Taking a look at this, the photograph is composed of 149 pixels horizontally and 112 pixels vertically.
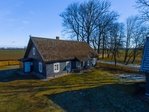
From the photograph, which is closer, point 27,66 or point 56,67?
point 56,67

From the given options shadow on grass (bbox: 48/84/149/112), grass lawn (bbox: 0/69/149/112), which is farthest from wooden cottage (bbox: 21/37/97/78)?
shadow on grass (bbox: 48/84/149/112)

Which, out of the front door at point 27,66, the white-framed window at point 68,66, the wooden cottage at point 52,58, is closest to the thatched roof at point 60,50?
the wooden cottage at point 52,58

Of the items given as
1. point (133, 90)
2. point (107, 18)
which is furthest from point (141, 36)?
point (133, 90)

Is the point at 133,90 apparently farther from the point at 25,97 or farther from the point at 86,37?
the point at 86,37

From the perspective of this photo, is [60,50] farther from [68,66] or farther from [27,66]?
[27,66]

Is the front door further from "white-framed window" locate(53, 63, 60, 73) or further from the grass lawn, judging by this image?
the grass lawn

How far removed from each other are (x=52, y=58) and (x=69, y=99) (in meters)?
12.4

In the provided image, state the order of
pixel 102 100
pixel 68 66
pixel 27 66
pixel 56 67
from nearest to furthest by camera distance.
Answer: pixel 102 100, pixel 56 67, pixel 27 66, pixel 68 66

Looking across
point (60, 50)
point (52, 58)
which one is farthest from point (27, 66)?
point (60, 50)

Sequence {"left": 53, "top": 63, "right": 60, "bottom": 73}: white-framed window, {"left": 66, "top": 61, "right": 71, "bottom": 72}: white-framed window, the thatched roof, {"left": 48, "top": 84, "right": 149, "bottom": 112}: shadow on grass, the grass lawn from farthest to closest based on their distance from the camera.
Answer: {"left": 66, "top": 61, "right": 71, "bottom": 72}: white-framed window
{"left": 53, "top": 63, "right": 60, "bottom": 73}: white-framed window
the thatched roof
the grass lawn
{"left": 48, "top": 84, "right": 149, "bottom": 112}: shadow on grass

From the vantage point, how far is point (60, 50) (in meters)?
34.0

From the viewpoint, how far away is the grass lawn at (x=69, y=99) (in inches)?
646

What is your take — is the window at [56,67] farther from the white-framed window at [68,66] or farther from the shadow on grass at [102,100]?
the shadow on grass at [102,100]

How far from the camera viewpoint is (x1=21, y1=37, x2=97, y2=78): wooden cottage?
3003 cm
